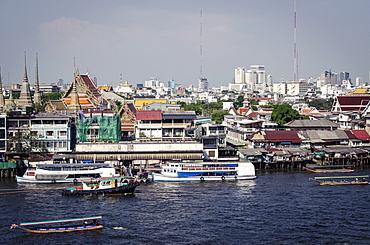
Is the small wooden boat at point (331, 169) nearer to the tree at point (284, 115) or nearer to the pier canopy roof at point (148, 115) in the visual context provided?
the pier canopy roof at point (148, 115)

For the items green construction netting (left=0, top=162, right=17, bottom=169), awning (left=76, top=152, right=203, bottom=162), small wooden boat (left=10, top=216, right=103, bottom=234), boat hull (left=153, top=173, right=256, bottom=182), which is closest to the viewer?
small wooden boat (left=10, top=216, right=103, bottom=234)

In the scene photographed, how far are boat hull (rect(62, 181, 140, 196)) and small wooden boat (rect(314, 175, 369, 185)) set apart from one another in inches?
621

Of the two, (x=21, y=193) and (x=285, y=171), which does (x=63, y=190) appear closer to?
(x=21, y=193)

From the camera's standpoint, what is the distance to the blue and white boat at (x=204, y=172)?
149 ft

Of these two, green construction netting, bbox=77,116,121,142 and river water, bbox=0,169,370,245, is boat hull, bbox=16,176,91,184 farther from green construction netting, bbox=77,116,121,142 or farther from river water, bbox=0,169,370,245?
green construction netting, bbox=77,116,121,142

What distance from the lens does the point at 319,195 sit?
39.4 meters

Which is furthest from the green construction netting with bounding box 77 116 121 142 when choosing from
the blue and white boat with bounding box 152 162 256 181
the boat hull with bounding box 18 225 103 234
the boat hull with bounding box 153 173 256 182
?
the boat hull with bounding box 18 225 103 234

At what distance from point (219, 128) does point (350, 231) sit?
30.3 meters

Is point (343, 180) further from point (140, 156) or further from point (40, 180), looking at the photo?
point (40, 180)

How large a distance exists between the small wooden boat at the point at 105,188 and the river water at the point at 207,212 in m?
0.57

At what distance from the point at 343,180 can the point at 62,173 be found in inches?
946

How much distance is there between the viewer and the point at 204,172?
45531 millimetres

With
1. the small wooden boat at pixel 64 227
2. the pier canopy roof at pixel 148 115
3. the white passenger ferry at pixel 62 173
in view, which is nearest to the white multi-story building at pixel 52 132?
the white passenger ferry at pixel 62 173

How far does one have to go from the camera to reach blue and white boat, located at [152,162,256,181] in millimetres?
45344
